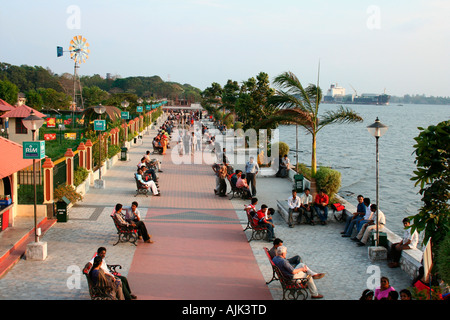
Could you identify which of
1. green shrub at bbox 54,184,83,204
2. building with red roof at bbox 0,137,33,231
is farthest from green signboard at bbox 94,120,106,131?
building with red roof at bbox 0,137,33,231

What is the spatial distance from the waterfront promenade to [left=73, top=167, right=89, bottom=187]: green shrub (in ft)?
2.16

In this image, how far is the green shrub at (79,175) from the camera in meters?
15.3

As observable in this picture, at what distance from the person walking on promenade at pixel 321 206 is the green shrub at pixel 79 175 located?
311 inches

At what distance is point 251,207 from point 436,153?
17.0ft

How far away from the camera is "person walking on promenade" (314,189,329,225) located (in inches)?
489

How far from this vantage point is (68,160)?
47.5 feet

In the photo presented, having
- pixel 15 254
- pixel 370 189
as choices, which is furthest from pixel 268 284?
pixel 370 189

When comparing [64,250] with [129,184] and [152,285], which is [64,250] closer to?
[152,285]

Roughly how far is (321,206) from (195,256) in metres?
4.30

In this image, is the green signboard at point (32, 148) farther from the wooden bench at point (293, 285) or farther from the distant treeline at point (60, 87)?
the distant treeline at point (60, 87)

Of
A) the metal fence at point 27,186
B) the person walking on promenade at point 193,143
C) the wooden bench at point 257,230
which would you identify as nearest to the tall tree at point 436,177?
the wooden bench at point 257,230

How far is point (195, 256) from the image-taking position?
9906 mm

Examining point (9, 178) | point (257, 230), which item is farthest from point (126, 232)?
point (9, 178)

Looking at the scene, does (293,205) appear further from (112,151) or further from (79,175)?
(112,151)
